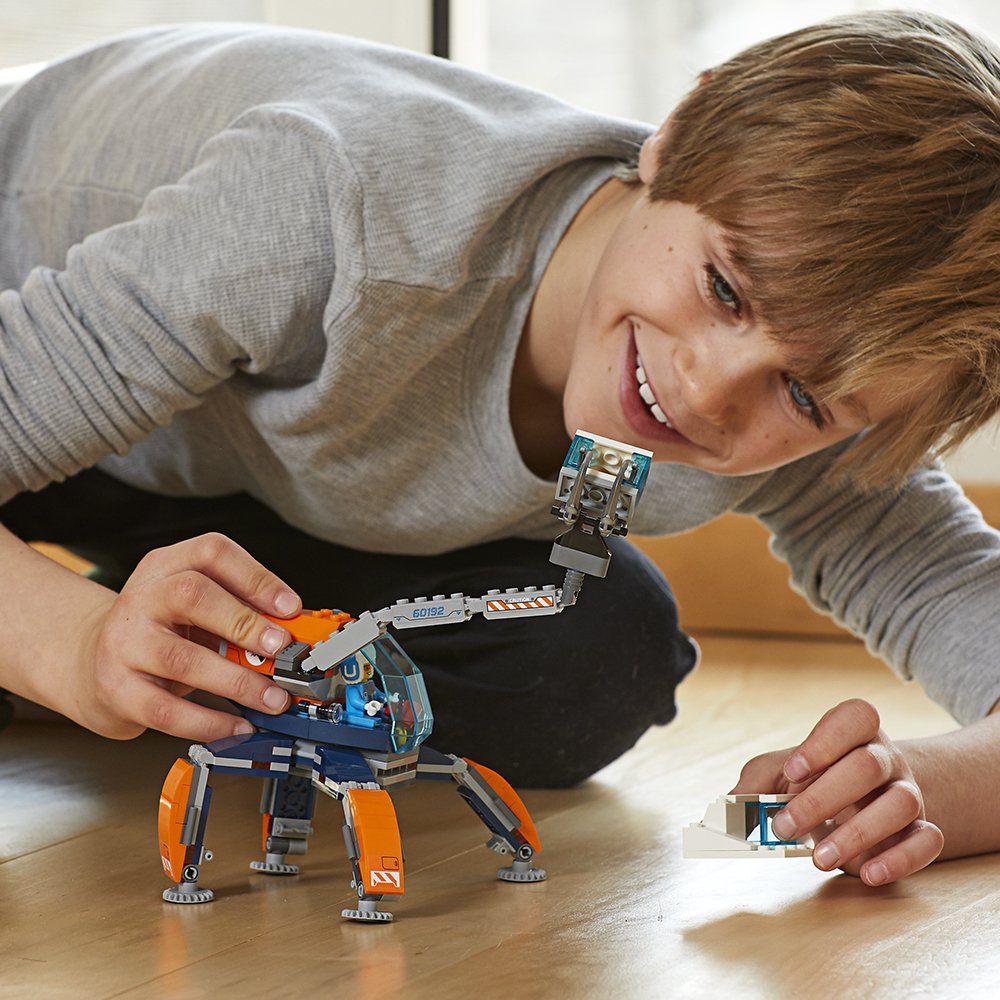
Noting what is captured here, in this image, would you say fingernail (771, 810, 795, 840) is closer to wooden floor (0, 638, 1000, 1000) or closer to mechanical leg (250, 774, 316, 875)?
wooden floor (0, 638, 1000, 1000)

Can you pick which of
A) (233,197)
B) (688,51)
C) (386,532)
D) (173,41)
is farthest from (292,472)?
(688,51)

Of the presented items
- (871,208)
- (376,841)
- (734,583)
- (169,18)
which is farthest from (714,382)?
(169,18)

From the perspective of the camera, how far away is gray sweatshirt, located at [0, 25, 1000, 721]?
0.92 metres

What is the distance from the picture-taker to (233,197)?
93cm

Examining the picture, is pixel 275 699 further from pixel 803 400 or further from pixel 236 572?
pixel 803 400

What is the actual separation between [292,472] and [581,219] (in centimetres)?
30

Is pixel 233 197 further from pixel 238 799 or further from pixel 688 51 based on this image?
pixel 688 51

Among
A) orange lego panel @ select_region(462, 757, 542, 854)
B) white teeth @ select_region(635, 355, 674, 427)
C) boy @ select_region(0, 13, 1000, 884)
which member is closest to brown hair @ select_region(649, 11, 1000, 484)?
boy @ select_region(0, 13, 1000, 884)

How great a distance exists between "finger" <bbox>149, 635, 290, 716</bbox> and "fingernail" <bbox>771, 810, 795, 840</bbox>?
0.29 meters

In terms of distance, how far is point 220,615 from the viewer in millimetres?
746

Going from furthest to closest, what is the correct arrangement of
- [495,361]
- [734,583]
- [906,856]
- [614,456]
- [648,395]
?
[734,583] → [495,361] → [648,395] → [906,856] → [614,456]

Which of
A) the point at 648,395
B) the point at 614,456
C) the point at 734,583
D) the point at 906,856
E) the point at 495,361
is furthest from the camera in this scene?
the point at 734,583

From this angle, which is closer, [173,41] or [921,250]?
[921,250]

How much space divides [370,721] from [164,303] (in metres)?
0.33
